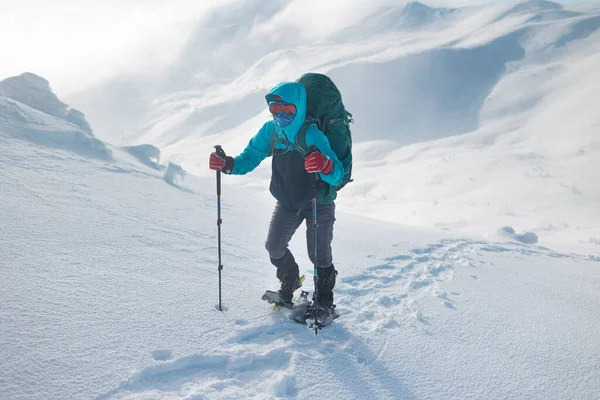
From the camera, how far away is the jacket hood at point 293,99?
10.2 feet

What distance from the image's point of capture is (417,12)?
122 m

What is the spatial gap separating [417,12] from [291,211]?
14040cm

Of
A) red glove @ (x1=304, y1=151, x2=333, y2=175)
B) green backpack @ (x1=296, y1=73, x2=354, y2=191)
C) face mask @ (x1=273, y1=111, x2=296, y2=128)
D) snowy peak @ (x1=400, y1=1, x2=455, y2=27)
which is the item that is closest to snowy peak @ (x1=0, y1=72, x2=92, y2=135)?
face mask @ (x1=273, y1=111, x2=296, y2=128)

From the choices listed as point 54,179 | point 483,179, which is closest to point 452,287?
point 54,179

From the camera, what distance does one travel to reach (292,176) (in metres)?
3.43

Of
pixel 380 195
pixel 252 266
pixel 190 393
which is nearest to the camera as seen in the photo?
pixel 190 393

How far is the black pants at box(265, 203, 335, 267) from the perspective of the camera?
11.5ft

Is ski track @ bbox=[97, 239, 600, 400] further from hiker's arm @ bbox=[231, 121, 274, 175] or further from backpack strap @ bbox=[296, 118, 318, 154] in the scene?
backpack strap @ bbox=[296, 118, 318, 154]

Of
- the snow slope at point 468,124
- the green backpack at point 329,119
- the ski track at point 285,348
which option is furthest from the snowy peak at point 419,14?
the green backpack at point 329,119

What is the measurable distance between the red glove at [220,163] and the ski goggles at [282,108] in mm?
709

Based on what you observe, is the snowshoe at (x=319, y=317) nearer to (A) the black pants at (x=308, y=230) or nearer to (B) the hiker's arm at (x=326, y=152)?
(A) the black pants at (x=308, y=230)

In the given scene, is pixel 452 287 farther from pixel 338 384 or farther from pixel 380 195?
pixel 380 195

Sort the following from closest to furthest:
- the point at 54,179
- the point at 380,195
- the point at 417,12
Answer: the point at 54,179
the point at 380,195
the point at 417,12

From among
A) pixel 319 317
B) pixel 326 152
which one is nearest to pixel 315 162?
pixel 326 152
